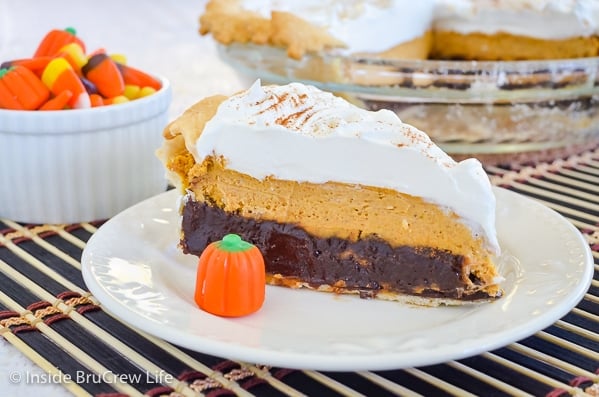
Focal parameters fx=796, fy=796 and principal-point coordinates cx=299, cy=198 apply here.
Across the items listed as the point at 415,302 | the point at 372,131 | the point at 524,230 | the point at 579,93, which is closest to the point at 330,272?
the point at 415,302

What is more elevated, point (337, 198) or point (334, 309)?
point (337, 198)

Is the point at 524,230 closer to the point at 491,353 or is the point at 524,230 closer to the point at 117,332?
the point at 491,353

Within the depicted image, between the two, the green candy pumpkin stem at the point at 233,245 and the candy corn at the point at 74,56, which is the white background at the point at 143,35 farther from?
the green candy pumpkin stem at the point at 233,245

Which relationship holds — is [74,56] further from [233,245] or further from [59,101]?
[233,245]

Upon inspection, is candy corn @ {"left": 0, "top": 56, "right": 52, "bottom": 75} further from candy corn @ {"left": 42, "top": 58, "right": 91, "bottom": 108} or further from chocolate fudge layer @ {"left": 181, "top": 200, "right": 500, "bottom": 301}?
chocolate fudge layer @ {"left": 181, "top": 200, "right": 500, "bottom": 301}

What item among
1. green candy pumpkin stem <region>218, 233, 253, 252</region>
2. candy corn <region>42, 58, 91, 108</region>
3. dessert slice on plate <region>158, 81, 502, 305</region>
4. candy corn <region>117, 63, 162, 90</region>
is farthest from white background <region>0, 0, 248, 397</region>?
green candy pumpkin stem <region>218, 233, 253, 252</region>

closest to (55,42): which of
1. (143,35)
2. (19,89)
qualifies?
(19,89)
